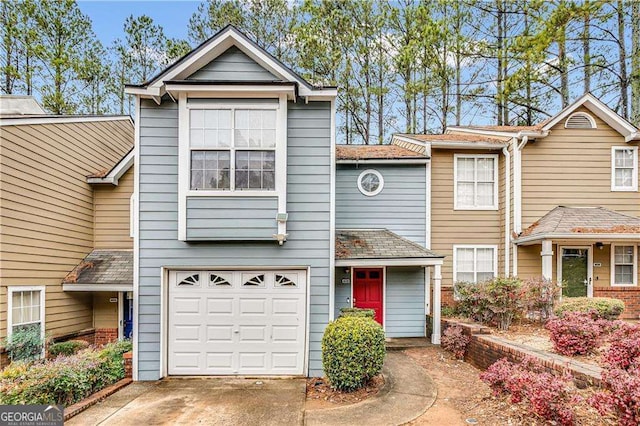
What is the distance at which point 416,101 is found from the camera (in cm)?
1909

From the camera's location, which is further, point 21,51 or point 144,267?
point 21,51

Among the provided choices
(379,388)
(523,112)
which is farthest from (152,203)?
(523,112)

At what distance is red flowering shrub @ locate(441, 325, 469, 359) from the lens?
8430mm

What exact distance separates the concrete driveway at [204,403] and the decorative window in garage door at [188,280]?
185 centimetres

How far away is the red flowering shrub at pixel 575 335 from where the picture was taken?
20.1ft

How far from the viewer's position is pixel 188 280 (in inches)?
299

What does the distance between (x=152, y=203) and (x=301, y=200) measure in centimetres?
299

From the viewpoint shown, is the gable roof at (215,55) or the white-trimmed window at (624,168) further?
the white-trimmed window at (624,168)

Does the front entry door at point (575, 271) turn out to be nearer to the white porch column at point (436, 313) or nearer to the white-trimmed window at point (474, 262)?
the white-trimmed window at point (474, 262)

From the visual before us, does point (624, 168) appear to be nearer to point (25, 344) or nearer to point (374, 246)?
point (374, 246)

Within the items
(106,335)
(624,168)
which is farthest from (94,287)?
(624,168)

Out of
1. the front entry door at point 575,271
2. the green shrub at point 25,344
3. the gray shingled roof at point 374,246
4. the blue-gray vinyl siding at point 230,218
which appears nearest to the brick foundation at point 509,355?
the gray shingled roof at point 374,246

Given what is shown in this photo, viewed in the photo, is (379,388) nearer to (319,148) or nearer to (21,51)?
(319,148)

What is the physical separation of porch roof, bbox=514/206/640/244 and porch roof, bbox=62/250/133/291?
11158 millimetres
